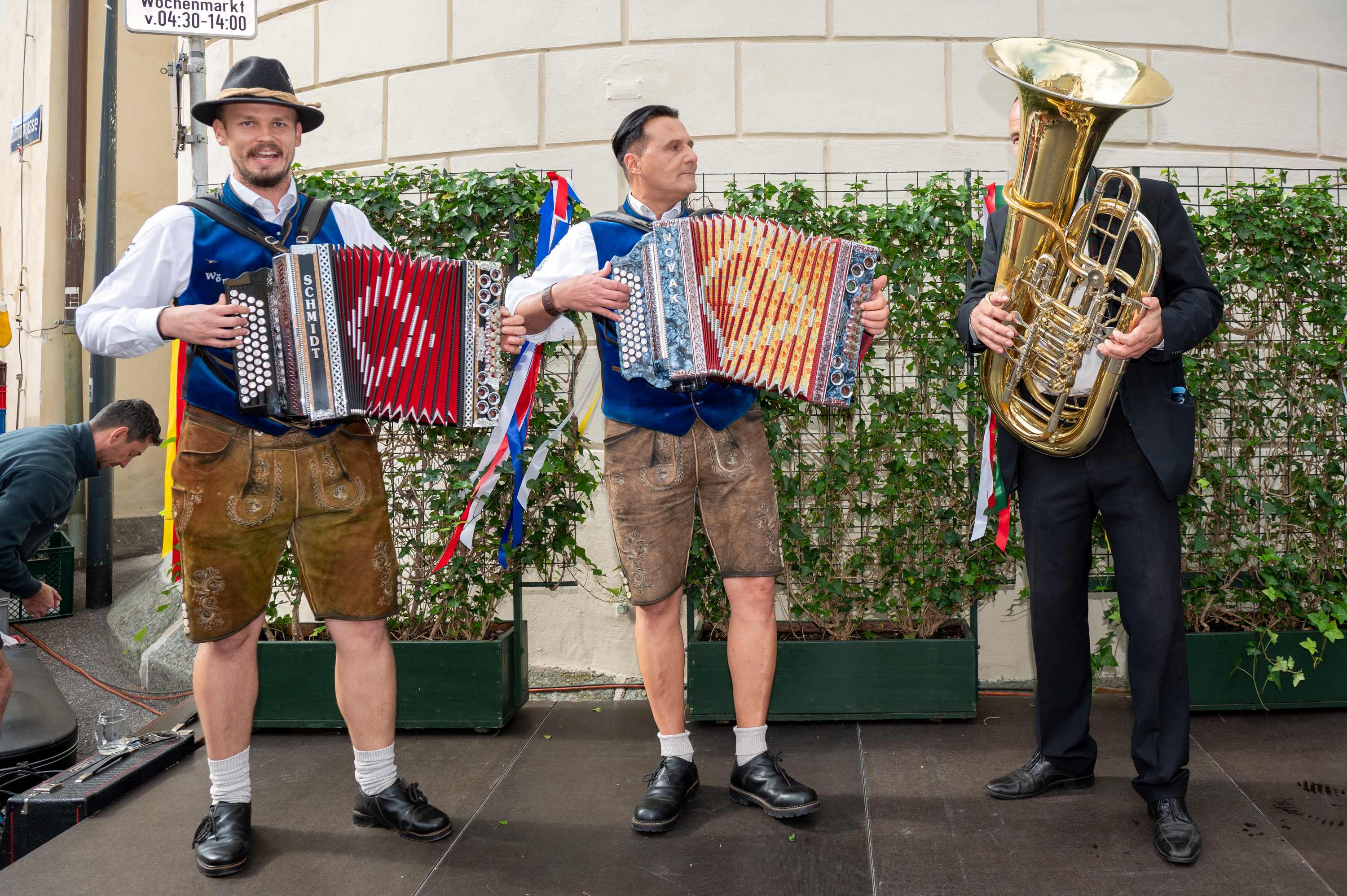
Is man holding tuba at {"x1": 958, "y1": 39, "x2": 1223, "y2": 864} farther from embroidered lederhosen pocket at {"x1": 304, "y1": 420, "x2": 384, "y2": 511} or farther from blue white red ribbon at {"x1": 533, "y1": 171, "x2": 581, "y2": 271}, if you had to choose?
embroidered lederhosen pocket at {"x1": 304, "y1": 420, "x2": 384, "y2": 511}

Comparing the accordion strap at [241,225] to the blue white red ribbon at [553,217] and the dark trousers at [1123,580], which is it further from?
the dark trousers at [1123,580]

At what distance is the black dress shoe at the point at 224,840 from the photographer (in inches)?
120

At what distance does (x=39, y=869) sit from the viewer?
3.13 m

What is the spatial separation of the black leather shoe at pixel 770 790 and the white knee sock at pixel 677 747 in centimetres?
16

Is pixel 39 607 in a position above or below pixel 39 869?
above

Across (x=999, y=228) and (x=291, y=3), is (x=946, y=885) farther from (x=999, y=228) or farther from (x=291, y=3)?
(x=291, y=3)

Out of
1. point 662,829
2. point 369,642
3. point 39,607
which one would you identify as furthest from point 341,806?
point 39,607

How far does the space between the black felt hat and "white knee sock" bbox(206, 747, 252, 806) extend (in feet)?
6.29

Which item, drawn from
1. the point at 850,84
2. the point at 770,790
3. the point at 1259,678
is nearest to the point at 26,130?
the point at 850,84

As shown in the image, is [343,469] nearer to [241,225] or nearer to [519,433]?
[241,225]

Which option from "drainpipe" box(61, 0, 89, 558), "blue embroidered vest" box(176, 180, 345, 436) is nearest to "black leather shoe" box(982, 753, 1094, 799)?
"blue embroidered vest" box(176, 180, 345, 436)

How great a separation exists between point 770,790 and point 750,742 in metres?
0.16

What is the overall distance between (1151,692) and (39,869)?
3.29 metres

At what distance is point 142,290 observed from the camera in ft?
9.88
